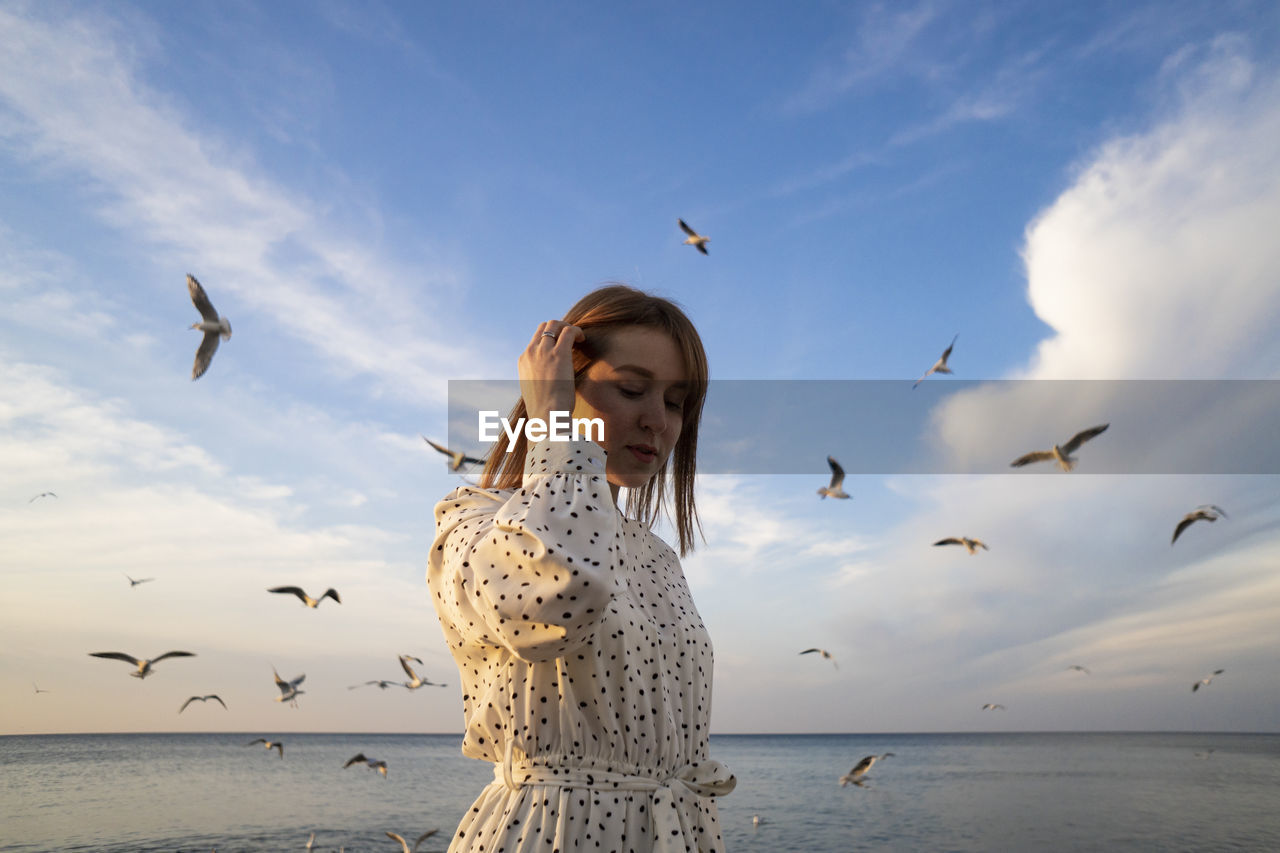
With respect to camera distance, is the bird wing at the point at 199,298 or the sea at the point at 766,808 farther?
the sea at the point at 766,808

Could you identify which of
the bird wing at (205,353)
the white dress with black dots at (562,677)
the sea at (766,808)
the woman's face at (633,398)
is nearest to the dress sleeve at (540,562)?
the white dress with black dots at (562,677)

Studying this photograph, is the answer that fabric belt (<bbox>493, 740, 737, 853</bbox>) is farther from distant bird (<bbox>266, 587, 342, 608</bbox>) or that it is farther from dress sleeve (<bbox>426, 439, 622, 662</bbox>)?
distant bird (<bbox>266, 587, 342, 608</bbox>)

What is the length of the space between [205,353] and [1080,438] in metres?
7.83

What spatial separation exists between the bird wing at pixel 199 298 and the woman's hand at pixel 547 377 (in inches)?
237

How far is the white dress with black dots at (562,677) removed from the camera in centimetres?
147

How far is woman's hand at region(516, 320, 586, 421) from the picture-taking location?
174 cm

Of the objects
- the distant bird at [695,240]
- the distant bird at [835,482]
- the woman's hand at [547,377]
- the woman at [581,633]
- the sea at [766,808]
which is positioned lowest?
the sea at [766,808]

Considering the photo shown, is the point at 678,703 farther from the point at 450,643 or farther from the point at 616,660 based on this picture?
the point at 450,643

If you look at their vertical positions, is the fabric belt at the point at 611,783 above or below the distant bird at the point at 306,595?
below

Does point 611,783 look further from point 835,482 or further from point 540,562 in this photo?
point 835,482

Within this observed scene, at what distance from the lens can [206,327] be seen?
679cm

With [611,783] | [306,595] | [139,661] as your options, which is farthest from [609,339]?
[139,661]

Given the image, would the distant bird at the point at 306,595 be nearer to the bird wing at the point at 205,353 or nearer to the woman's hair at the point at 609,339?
the bird wing at the point at 205,353

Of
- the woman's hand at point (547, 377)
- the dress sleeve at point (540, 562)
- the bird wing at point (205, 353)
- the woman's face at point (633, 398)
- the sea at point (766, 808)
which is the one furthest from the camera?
the sea at point (766, 808)
